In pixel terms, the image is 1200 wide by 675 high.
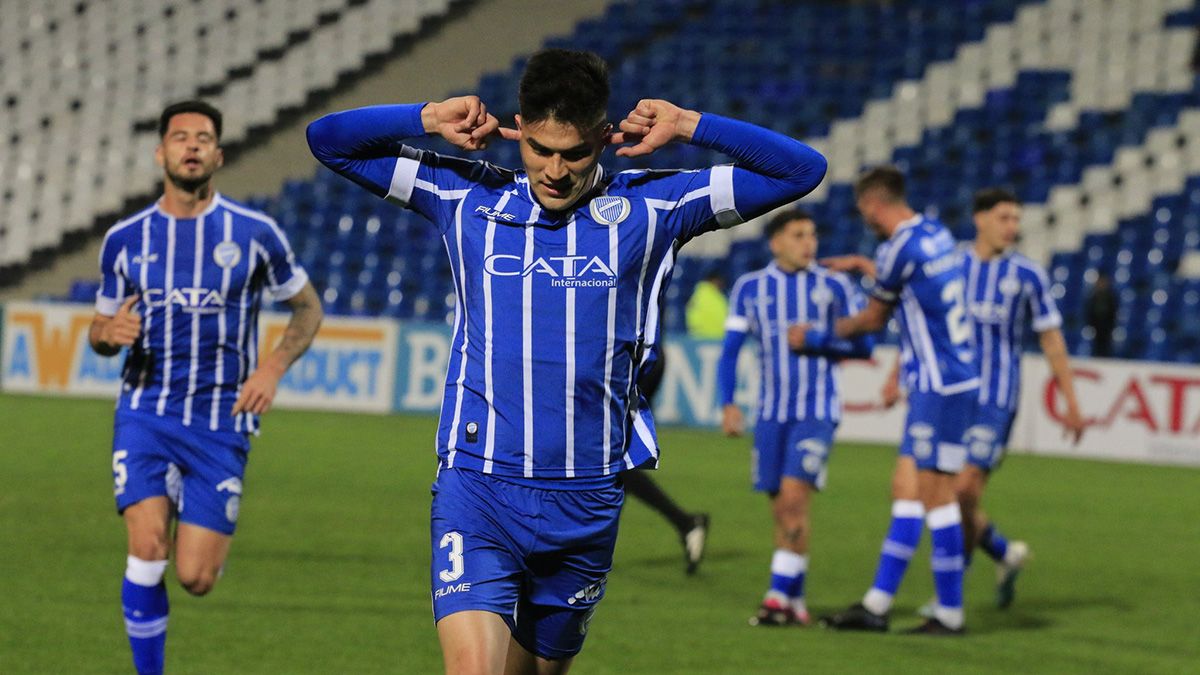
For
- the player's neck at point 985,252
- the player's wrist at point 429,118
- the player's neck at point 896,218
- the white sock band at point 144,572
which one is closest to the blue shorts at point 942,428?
the player's neck at point 896,218

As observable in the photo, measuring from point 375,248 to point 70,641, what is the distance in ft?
53.1

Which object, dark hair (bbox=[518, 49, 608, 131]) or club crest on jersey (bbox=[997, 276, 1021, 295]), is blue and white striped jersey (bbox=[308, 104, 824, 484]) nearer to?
dark hair (bbox=[518, 49, 608, 131])

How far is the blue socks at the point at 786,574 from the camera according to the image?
8.06 metres

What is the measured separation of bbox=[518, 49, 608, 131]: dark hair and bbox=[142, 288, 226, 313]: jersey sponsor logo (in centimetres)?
259

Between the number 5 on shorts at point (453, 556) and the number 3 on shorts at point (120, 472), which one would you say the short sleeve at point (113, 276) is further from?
the number 5 on shorts at point (453, 556)

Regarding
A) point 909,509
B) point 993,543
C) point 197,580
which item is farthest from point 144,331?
point 993,543

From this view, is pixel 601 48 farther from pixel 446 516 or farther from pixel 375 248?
pixel 446 516

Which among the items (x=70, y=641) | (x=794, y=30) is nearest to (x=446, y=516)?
(x=70, y=641)

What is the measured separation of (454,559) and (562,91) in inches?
44.0

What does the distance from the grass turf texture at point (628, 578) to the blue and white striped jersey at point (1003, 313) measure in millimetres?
1211

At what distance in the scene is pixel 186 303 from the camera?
6.08 m

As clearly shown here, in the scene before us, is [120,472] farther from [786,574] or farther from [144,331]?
[786,574]

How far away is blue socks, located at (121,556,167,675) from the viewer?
226 inches

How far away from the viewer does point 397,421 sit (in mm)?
18031
